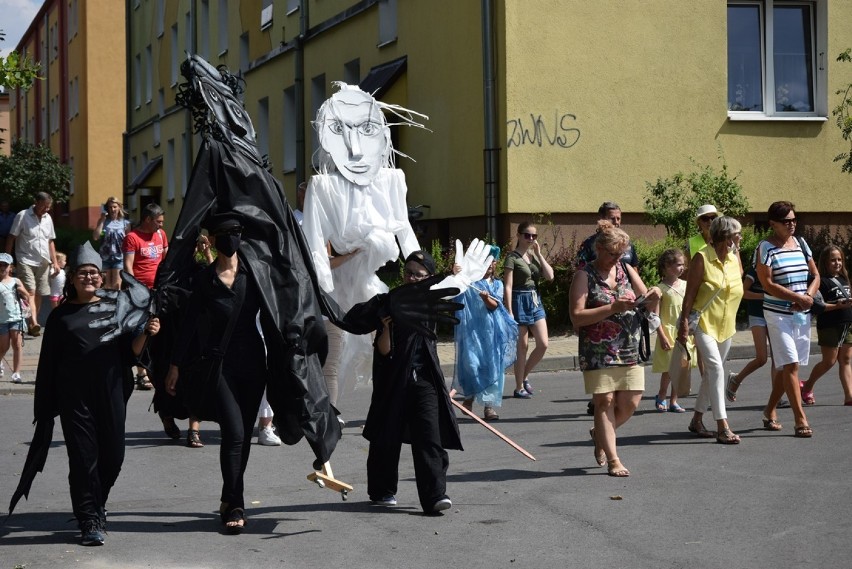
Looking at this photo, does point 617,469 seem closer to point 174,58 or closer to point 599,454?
point 599,454

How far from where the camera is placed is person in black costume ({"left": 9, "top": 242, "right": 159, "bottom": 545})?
655 centimetres

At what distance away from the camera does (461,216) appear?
20.5m

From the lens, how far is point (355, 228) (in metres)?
9.34

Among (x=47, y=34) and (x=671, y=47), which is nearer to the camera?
(x=671, y=47)

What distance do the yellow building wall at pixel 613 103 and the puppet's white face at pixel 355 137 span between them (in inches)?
368

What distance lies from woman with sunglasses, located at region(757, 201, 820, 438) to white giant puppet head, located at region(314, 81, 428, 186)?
3.10 metres

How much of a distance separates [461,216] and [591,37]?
349cm

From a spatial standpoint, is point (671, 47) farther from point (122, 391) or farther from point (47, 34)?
point (47, 34)

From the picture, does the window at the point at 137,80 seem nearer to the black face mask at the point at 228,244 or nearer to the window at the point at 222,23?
the window at the point at 222,23

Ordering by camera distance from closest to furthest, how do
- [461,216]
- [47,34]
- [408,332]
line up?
1. [408,332]
2. [461,216]
3. [47,34]

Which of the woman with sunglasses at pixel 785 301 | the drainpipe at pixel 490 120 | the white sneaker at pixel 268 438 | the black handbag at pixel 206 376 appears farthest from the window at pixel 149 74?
the black handbag at pixel 206 376

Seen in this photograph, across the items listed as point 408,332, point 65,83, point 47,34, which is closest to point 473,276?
point 408,332

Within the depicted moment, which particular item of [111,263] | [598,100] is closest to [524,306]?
[111,263]

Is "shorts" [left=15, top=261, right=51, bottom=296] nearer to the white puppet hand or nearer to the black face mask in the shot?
the white puppet hand
